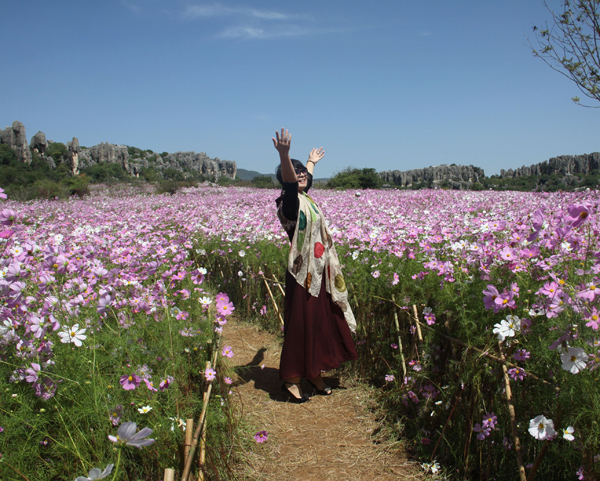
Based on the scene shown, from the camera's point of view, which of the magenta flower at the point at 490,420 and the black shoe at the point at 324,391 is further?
the black shoe at the point at 324,391

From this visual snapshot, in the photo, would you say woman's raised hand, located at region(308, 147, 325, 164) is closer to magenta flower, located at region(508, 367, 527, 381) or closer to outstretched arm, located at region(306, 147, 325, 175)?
outstretched arm, located at region(306, 147, 325, 175)

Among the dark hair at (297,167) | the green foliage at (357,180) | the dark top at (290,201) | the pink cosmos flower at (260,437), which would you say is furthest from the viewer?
the green foliage at (357,180)

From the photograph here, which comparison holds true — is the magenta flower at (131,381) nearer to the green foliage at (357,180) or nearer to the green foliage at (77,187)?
the green foliage at (77,187)

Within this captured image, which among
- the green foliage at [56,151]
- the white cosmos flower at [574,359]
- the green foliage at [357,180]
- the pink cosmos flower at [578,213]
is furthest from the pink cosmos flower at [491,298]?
the green foliage at [56,151]

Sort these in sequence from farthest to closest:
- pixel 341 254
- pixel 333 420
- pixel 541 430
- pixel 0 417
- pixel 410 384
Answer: pixel 341 254, pixel 333 420, pixel 410 384, pixel 0 417, pixel 541 430

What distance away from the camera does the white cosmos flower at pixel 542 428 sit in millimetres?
1531

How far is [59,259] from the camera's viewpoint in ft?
7.07

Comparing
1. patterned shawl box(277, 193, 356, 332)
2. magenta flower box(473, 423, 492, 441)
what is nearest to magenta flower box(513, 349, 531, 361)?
magenta flower box(473, 423, 492, 441)

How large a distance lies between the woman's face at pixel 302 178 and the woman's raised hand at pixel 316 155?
37cm

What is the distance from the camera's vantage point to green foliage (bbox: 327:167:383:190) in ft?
89.9

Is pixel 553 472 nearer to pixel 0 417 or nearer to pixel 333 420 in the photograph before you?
pixel 333 420

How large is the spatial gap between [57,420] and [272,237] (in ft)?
13.7

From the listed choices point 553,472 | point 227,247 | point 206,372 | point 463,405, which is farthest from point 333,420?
point 227,247

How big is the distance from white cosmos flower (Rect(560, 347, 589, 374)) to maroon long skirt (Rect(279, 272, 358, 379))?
1806 mm
